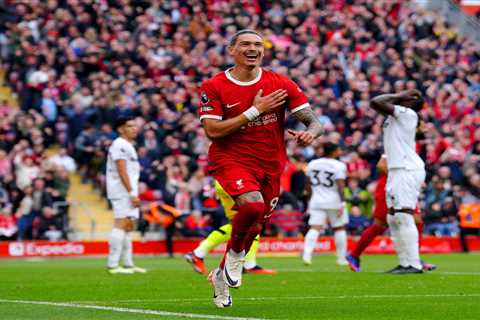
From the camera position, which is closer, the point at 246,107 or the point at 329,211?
the point at 246,107

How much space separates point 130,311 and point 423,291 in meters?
3.61

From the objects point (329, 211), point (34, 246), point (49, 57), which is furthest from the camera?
point (49, 57)

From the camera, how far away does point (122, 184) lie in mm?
18094

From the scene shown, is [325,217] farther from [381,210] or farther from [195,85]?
[195,85]

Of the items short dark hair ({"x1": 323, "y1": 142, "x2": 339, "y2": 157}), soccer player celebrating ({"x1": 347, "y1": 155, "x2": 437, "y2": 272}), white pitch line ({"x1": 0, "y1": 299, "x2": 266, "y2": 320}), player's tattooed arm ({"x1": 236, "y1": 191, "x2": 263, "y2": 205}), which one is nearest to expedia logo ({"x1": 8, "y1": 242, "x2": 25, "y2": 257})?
short dark hair ({"x1": 323, "y1": 142, "x2": 339, "y2": 157})

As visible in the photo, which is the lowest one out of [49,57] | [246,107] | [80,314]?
[80,314]

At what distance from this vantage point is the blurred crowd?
27469 millimetres

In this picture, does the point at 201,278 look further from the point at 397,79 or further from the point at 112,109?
the point at 397,79

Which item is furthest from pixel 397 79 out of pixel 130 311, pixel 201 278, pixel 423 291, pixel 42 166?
pixel 130 311

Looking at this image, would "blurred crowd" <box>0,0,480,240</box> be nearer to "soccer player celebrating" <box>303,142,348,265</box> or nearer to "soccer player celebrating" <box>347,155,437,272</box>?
"soccer player celebrating" <box>303,142,348,265</box>

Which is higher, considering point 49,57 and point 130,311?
point 49,57

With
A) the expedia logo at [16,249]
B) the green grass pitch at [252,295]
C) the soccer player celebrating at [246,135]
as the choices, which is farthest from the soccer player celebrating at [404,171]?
the expedia logo at [16,249]

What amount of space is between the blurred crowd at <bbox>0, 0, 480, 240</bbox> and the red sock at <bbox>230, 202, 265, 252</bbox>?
13.7 m

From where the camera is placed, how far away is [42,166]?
26.6m
